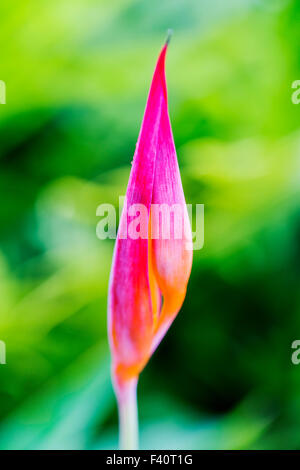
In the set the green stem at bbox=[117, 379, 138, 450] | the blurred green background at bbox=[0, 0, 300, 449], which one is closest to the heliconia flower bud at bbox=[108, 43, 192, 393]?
the green stem at bbox=[117, 379, 138, 450]

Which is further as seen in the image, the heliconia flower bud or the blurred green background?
the blurred green background

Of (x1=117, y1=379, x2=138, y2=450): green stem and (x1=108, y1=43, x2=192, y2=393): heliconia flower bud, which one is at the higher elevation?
(x1=108, y1=43, x2=192, y2=393): heliconia flower bud

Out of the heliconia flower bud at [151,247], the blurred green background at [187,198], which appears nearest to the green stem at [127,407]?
the heliconia flower bud at [151,247]

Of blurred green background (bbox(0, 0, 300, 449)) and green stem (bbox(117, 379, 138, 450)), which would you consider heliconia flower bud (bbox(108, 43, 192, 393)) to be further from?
blurred green background (bbox(0, 0, 300, 449))

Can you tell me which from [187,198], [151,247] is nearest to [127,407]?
[151,247]

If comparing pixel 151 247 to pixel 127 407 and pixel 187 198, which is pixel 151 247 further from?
pixel 187 198
